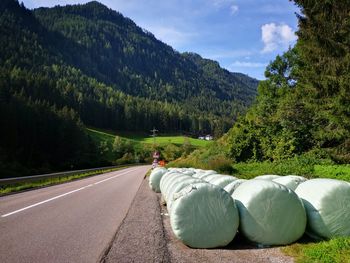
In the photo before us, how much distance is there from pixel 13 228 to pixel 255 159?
26.8 m

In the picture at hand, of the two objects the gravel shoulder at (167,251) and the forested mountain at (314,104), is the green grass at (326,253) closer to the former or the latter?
the gravel shoulder at (167,251)

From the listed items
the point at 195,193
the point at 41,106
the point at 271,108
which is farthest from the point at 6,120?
the point at 195,193

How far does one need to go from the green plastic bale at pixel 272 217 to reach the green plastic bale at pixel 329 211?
234 mm

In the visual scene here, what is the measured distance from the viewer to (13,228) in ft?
29.0

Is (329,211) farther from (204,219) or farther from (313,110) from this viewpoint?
(313,110)

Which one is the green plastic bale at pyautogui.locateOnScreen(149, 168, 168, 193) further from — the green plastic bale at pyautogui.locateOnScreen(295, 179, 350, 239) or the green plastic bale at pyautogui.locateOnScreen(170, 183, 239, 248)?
the green plastic bale at pyautogui.locateOnScreen(295, 179, 350, 239)

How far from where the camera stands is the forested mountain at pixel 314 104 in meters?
19.0

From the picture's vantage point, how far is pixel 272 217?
649 cm

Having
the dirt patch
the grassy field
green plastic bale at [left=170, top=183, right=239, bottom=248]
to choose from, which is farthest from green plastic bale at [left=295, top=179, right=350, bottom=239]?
the grassy field

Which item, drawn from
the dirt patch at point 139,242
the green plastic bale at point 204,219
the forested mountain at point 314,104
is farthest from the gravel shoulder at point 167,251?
the forested mountain at point 314,104

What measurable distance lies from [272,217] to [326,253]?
1366 millimetres

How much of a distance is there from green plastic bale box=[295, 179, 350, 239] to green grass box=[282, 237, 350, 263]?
0.72 metres

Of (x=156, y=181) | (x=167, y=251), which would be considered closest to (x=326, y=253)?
(x=167, y=251)

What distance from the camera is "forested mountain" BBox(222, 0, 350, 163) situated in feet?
62.4
